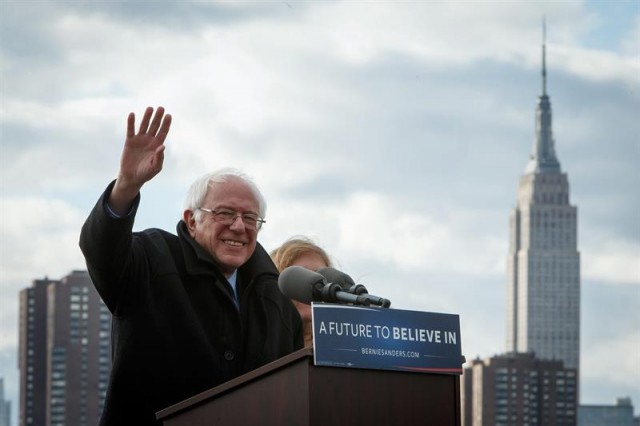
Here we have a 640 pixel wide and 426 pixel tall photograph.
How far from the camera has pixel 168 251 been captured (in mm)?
5734

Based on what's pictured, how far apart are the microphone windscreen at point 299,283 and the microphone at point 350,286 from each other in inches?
2.2

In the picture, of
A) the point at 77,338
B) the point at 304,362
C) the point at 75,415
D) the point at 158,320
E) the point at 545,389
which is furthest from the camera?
the point at 545,389

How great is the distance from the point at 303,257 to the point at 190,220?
1.69 m

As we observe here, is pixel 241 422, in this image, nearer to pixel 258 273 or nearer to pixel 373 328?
pixel 373 328

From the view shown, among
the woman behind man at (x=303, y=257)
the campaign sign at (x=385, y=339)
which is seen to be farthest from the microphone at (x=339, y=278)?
the woman behind man at (x=303, y=257)

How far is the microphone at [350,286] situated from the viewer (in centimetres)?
481

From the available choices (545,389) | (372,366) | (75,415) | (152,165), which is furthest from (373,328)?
(545,389)

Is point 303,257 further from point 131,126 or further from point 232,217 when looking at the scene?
point 131,126

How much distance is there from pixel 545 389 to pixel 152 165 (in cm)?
19409

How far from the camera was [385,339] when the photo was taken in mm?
4594

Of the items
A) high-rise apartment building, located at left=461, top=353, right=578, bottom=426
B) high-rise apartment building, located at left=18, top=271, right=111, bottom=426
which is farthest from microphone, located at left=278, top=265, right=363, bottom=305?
high-rise apartment building, located at left=461, top=353, right=578, bottom=426

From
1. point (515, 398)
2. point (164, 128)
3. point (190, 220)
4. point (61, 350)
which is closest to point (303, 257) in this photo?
point (190, 220)

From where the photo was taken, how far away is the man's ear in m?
5.80

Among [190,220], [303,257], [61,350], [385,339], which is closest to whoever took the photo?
[385,339]
